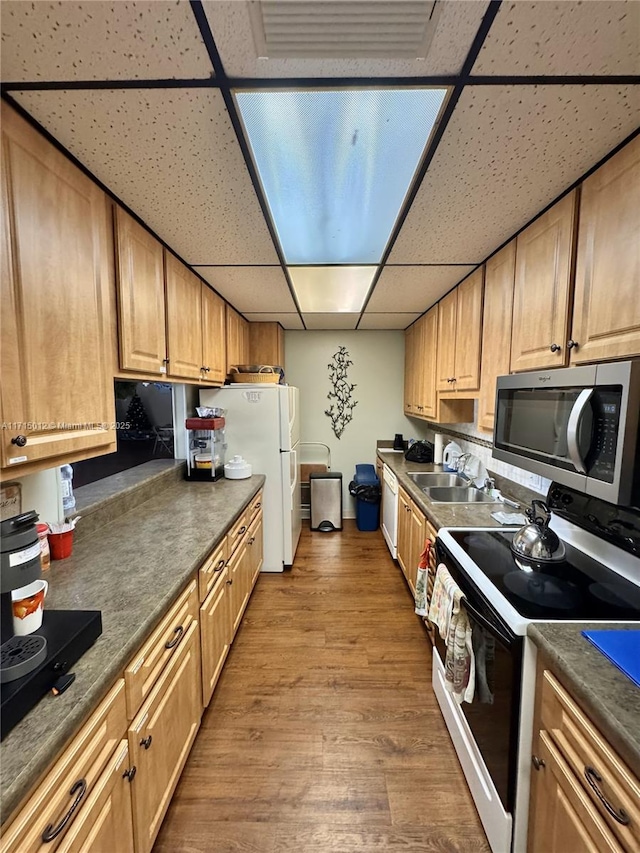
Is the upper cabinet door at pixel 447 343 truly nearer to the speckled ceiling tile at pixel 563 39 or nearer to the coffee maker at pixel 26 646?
the speckled ceiling tile at pixel 563 39

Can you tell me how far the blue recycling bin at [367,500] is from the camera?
380 cm

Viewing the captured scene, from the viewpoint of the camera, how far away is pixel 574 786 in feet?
2.58

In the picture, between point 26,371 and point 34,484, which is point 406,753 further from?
point 26,371

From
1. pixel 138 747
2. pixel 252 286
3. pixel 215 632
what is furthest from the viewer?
pixel 252 286

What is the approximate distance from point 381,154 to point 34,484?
1727mm

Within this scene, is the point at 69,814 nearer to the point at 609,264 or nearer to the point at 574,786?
the point at 574,786

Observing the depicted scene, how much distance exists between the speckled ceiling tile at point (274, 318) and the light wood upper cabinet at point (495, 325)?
1.87 metres

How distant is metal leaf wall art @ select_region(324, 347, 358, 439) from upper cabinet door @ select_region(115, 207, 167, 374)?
8.60 ft

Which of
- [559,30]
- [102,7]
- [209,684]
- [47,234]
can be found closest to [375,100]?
[559,30]

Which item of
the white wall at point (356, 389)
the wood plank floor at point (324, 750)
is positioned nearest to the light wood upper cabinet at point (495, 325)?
the wood plank floor at point (324, 750)

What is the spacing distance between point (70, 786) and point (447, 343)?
2788 mm

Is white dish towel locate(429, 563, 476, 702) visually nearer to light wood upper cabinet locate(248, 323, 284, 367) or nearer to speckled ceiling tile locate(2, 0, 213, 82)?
speckled ceiling tile locate(2, 0, 213, 82)

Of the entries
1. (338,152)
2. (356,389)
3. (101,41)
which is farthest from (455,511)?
(356,389)

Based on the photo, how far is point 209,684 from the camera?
157cm
